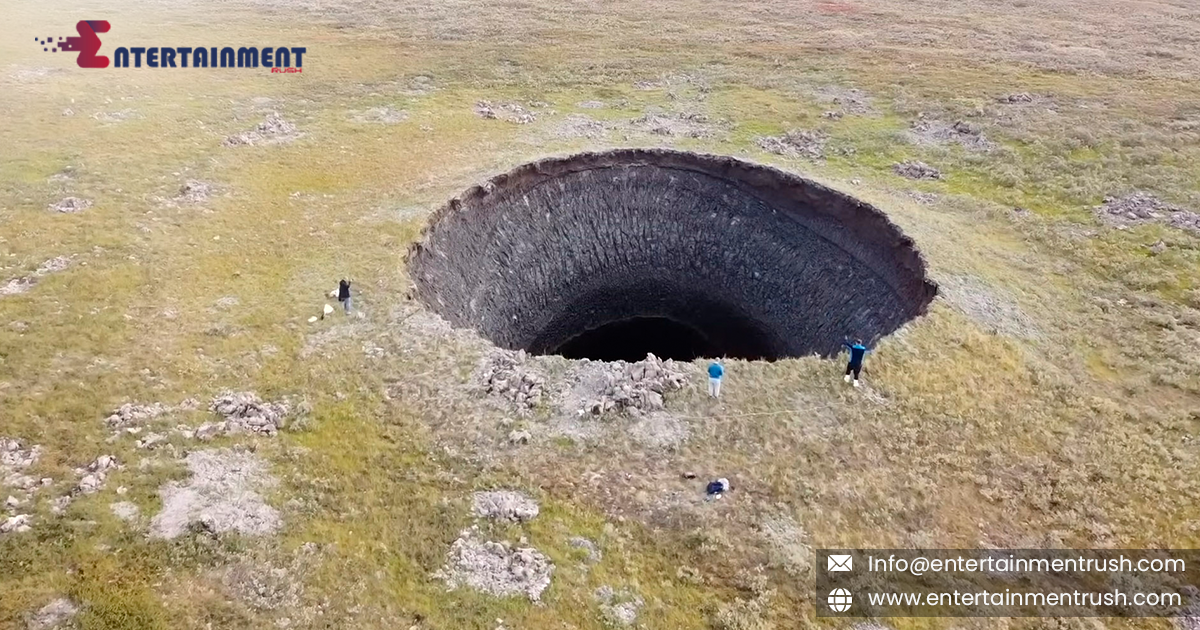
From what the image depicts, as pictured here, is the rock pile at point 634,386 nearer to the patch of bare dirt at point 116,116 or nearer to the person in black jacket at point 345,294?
the person in black jacket at point 345,294

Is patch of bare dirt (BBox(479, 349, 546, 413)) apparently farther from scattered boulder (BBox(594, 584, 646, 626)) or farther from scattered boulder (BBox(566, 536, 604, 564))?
scattered boulder (BBox(594, 584, 646, 626))

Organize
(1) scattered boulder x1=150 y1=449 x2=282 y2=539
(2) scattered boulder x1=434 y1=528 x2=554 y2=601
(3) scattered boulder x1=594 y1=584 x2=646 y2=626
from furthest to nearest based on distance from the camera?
(1) scattered boulder x1=150 y1=449 x2=282 y2=539, (2) scattered boulder x1=434 y1=528 x2=554 y2=601, (3) scattered boulder x1=594 y1=584 x2=646 y2=626

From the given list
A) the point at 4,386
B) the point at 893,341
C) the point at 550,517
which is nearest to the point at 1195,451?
the point at 893,341

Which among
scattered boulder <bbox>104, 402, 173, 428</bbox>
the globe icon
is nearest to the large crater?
scattered boulder <bbox>104, 402, 173, 428</bbox>

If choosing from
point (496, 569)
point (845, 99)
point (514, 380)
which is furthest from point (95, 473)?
point (845, 99)

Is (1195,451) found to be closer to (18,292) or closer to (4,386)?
(4,386)

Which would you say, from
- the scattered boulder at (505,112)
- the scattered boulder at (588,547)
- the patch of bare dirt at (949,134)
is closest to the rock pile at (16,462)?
the scattered boulder at (588,547)

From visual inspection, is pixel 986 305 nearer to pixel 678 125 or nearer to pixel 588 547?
pixel 588 547
